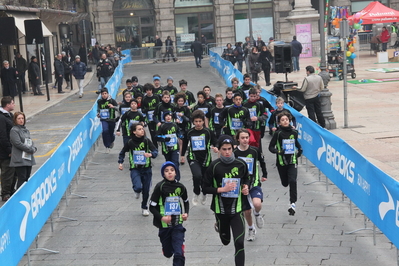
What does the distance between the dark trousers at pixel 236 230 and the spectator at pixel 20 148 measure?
188 inches

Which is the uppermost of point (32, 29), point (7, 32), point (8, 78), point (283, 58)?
point (32, 29)

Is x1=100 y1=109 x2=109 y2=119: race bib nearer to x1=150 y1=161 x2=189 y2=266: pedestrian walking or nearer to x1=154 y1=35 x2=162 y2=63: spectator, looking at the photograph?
x1=150 y1=161 x2=189 y2=266: pedestrian walking

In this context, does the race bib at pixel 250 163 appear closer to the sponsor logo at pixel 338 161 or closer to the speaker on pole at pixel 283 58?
the sponsor logo at pixel 338 161

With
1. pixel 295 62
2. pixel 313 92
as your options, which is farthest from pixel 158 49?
pixel 313 92

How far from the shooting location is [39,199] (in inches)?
368

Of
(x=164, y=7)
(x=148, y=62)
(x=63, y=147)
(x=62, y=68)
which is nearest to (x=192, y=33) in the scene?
(x=164, y=7)

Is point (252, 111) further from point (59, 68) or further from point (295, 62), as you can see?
point (295, 62)

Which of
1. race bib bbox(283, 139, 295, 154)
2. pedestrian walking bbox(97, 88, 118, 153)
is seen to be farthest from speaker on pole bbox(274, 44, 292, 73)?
race bib bbox(283, 139, 295, 154)

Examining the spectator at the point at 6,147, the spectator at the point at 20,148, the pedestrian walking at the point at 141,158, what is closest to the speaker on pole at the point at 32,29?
the spectator at the point at 6,147

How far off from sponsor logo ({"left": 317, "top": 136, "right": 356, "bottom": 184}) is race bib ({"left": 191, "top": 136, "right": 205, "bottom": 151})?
214cm

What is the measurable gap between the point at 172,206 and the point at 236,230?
2.74 ft

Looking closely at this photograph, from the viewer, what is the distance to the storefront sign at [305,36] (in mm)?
39906

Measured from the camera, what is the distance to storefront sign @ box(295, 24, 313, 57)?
39906mm

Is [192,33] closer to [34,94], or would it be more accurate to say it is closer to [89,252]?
[34,94]
